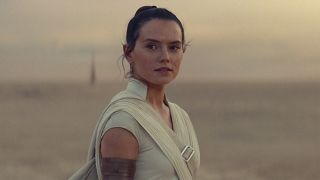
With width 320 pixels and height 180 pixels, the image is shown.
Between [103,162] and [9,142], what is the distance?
12872 mm

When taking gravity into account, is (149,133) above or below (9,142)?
above

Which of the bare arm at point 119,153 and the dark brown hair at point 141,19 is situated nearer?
the bare arm at point 119,153

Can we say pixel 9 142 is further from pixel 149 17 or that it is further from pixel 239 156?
pixel 149 17

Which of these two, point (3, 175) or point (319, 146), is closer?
point (3, 175)

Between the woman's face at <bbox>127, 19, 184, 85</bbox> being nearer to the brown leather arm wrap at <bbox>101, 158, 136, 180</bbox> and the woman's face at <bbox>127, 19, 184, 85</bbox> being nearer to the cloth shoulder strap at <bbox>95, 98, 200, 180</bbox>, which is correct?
the cloth shoulder strap at <bbox>95, 98, 200, 180</bbox>

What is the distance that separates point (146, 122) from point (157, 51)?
0.70 ft

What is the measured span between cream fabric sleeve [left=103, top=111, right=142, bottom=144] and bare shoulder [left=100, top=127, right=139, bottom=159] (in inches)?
0.4

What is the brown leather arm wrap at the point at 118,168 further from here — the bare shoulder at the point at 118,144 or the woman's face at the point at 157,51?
the woman's face at the point at 157,51

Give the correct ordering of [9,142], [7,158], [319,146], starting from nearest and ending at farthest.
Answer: [7,158] < [9,142] < [319,146]

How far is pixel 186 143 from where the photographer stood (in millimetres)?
2127

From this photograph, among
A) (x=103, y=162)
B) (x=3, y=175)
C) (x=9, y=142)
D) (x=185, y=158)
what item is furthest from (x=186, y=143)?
(x=9, y=142)

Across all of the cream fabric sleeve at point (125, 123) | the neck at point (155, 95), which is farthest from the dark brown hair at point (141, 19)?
the cream fabric sleeve at point (125, 123)

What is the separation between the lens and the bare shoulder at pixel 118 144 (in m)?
1.90

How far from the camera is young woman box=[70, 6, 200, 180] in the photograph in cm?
192
